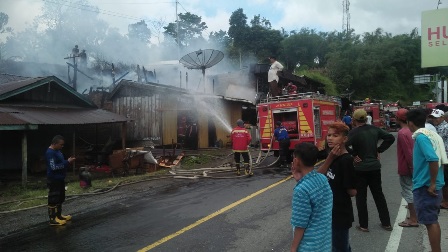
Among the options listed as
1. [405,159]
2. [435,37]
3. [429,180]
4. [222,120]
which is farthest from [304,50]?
[429,180]

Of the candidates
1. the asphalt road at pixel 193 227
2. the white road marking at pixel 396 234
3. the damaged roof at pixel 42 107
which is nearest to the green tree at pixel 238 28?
the damaged roof at pixel 42 107

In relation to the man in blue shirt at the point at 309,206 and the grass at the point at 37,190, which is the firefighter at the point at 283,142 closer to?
the grass at the point at 37,190

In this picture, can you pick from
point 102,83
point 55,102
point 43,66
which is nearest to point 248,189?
point 55,102

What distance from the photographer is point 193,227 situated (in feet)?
18.6

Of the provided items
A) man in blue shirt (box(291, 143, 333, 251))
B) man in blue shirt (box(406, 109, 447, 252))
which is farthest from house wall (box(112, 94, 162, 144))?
man in blue shirt (box(291, 143, 333, 251))

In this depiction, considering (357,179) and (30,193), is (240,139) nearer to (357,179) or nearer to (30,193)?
(30,193)

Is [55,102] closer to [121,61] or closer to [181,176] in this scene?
[181,176]

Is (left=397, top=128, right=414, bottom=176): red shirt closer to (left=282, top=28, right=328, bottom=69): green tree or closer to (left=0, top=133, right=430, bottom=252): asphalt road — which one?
(left=0, top=133, right=430, bottom=252): asphalt road

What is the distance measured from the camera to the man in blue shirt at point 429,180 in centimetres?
387

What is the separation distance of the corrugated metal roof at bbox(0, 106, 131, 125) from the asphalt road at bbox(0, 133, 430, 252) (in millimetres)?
4595

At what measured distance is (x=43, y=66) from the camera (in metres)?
29.6

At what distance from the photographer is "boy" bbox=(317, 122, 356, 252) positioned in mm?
3467

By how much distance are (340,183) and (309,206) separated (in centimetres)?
117

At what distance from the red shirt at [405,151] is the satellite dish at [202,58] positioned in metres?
13.9
